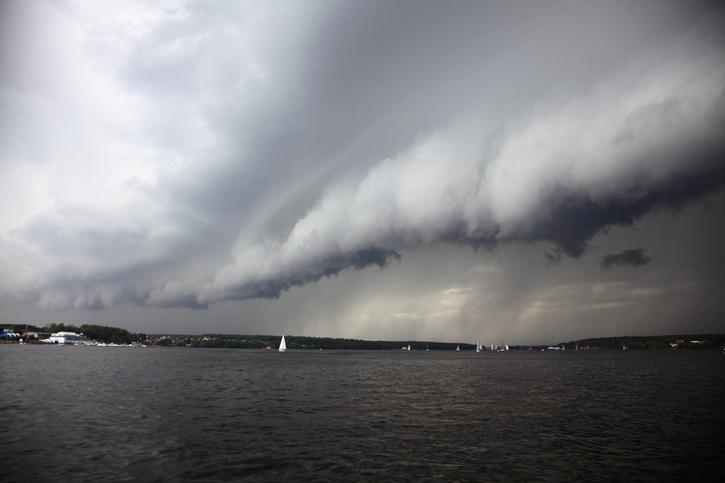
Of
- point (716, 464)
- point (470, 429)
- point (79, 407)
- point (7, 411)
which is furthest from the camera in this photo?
point (79, 407)

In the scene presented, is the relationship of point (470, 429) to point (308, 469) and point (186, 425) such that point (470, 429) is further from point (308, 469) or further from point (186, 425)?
point (186, 425)

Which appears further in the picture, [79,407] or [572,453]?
[79,407]

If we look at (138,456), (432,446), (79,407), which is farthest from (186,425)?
(432,446)

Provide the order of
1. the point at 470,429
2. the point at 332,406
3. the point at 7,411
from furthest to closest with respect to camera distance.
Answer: the point at 332,406
the point at 7,411
the point at 470,429

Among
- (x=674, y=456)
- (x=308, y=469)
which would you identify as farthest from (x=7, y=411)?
(x=674, y=456)

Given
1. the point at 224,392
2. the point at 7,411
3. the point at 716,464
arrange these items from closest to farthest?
the point at 716,464 → the point at 7,411 → the point at 224,392

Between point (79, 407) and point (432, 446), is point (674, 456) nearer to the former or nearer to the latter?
point (432, 446)

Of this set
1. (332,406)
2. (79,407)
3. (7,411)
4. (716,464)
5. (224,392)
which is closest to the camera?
(716,464)

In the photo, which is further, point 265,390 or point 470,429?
point 265,390
